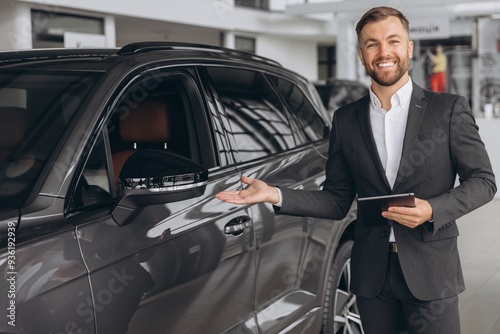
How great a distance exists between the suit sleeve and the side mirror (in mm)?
762

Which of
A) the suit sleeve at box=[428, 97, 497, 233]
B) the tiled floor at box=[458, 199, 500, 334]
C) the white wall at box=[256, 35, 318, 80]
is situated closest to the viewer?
the suit sleeve at box=[428, 97, 497, 233]

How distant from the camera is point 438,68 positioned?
29375mm

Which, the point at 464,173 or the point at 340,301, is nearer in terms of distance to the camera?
the point at 464,173

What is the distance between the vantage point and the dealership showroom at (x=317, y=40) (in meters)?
5.95

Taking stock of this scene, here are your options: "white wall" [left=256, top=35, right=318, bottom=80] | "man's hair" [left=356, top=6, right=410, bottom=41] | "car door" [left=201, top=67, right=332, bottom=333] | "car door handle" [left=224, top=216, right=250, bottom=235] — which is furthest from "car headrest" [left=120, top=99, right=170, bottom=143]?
"white wall" [left=256, top=35, right=318, bottom=80]

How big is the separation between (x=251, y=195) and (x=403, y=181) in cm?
51

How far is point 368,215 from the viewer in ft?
8.43

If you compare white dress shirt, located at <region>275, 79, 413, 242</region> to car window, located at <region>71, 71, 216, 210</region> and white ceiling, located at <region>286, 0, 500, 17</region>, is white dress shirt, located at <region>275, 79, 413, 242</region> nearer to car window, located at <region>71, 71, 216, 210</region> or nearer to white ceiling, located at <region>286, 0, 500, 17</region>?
car window, located at <region>71, 71, 216, 210</region>

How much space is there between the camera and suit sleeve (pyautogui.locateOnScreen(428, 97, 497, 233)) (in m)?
2.57

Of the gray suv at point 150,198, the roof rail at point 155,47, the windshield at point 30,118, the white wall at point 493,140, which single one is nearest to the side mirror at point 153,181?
the gray suv at point 150,198

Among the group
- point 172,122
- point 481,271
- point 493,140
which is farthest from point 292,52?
point 172,122

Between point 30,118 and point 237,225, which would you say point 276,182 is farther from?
point 30,118

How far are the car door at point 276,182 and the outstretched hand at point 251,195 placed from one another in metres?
0.53

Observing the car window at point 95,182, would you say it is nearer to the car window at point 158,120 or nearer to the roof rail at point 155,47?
the car window at point 158,120
